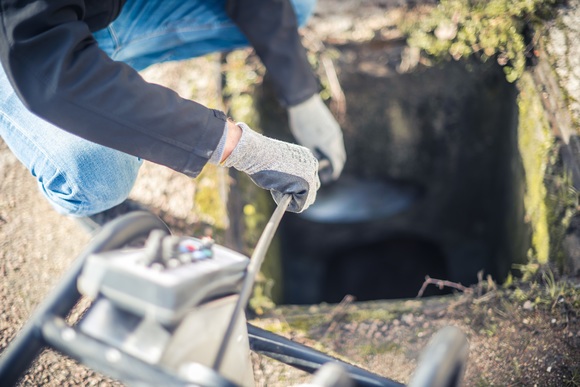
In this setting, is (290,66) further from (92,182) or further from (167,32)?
(92,182)

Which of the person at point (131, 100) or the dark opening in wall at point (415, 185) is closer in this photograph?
the person at point (131, 100)

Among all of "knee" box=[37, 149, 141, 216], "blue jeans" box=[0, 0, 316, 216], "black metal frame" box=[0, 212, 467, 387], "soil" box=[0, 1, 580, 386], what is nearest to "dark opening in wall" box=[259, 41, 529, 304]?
"soil" box=[0, 1, 580, 386]

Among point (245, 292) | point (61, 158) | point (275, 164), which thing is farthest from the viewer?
point (61, 158)

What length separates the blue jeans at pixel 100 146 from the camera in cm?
140

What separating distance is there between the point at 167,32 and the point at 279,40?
0.38 metres

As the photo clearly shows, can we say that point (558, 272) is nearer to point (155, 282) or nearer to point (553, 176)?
point (553, 176)

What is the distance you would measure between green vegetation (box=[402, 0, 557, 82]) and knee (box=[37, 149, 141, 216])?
141 centimetres

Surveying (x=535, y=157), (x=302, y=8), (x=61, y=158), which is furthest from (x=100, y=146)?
(x=535, y=157)

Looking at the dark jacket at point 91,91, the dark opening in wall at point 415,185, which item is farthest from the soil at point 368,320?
the dark jacket at point 91,91

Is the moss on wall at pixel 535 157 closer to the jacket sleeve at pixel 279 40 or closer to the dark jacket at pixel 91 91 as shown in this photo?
the jacket sleeve at pixel 279 40

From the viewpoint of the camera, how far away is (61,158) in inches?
55.5

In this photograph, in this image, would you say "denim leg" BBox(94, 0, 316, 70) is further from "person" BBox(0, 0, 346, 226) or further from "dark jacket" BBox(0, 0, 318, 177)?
"dark jacket" BBox(0, 0, 318, 177)

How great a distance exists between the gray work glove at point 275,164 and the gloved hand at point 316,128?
0.55 m

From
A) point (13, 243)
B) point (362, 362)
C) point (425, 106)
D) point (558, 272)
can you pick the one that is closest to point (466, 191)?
point (425, 106)
